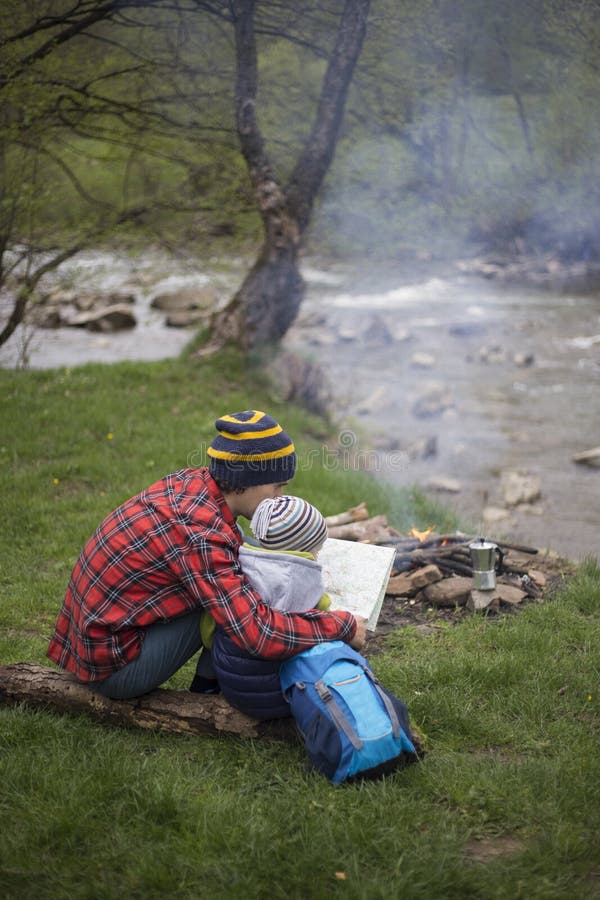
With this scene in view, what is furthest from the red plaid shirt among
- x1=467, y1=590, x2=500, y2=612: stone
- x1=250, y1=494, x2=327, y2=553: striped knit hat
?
x1=467, y1=590, x2=500, y2=612: stone

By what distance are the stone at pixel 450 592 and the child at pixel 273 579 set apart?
4.96 ft

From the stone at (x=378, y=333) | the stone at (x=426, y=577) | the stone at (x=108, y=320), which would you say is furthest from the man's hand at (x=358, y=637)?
the stone at (x=108, y=320)

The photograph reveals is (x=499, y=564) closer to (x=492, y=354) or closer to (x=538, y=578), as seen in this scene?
(x=538, y=578)

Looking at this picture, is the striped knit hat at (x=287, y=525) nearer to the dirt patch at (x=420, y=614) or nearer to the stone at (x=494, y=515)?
the dirt patch at (x=420, y=614)

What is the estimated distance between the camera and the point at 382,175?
11.6m

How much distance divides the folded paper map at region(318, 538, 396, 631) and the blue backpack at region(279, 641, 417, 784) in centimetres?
48

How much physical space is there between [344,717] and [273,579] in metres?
0.50

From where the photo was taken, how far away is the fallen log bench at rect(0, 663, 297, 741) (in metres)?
3.03

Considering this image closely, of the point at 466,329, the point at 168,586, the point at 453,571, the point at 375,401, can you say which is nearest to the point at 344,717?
the point at 168,586

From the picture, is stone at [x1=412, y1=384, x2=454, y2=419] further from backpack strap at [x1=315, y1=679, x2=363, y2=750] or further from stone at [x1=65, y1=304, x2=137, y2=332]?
backpack strap at [x1=315, y1=679, x2=363, y2=750]

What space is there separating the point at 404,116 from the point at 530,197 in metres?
3.45

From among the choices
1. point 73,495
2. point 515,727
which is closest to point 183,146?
point 73,495

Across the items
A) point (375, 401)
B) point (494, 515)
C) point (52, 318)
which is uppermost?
point (494, 515)

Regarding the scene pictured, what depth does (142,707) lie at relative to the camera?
3.12m
